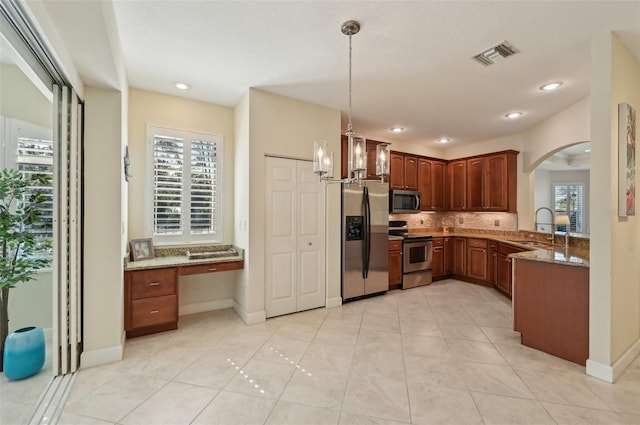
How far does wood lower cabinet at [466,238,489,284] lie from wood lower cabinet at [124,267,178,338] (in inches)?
196

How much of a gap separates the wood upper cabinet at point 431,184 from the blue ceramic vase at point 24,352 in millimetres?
5592

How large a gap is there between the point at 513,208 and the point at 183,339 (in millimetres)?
5564

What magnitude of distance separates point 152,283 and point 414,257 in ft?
13.3

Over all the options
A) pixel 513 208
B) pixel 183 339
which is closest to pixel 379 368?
pixel 183 339

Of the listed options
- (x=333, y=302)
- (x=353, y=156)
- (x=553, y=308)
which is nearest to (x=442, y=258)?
(x=333, y=302)

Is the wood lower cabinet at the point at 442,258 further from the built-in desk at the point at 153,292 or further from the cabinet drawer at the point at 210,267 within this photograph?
the built-in desk at the point at 153,292

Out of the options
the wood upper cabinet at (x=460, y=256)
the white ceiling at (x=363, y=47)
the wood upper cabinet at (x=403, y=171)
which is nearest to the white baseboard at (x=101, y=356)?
the white ceiling at (x=363, y=47)

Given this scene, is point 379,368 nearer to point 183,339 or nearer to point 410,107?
point 183,339

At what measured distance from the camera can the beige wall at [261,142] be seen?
11.0 feet

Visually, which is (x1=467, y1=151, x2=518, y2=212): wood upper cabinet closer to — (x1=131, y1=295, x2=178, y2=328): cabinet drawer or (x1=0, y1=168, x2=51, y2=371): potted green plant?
(x1=131, y1=295, x2=178, y2=328): cabinet drawer

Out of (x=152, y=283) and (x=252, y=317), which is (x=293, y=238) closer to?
(x=252, y=317)

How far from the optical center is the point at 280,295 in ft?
11.8

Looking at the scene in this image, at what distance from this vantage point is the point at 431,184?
5.83m

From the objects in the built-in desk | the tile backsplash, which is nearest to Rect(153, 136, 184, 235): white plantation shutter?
the built-in desk
